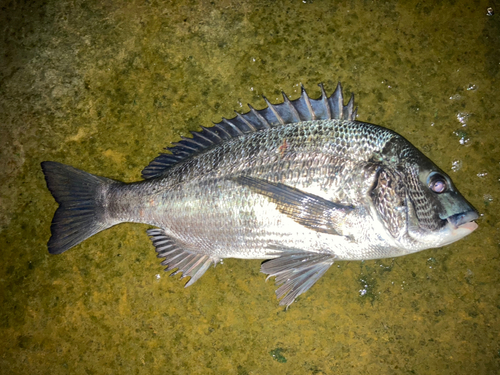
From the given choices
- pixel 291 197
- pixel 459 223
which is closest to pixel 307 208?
pixel 291 197

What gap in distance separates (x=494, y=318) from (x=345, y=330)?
3.43ft

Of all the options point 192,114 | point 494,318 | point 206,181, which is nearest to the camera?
point 206,181

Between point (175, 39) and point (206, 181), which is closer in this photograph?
point (206, 181)

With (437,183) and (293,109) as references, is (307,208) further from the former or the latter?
(437,183)

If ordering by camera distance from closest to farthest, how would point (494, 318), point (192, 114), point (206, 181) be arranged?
point (206, 181) → point (494, 318) → point (192, 114)

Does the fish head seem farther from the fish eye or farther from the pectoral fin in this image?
the pectoral fin

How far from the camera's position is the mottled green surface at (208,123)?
89.9 inches

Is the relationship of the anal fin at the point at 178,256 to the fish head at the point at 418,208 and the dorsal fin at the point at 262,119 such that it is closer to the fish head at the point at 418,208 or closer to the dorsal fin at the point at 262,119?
the dorsal fin at the point at 262,119

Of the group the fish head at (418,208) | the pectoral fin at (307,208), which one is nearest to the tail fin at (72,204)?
the pectoral fin at (307,208)

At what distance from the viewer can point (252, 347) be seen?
2.35 m

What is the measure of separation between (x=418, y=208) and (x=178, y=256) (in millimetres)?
1525

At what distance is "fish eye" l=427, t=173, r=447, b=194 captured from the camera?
1.81 m

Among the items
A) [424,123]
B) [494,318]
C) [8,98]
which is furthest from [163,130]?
[494,318]

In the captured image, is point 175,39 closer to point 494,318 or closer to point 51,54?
point 51,54
